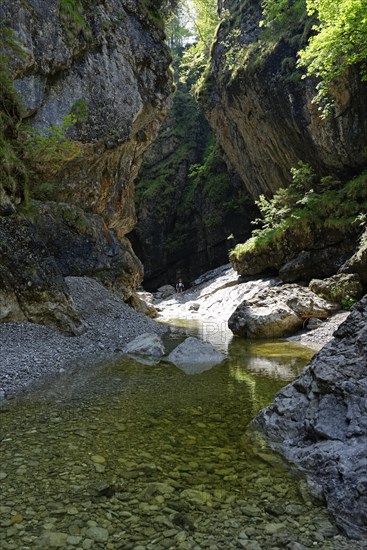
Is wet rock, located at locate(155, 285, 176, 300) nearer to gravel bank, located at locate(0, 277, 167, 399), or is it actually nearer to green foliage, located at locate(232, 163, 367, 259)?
green foliage, located at locate(232, 163, 367, 259)

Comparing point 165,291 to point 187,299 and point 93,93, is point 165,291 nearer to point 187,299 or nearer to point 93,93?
point 187,299

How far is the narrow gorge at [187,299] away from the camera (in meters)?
4.26

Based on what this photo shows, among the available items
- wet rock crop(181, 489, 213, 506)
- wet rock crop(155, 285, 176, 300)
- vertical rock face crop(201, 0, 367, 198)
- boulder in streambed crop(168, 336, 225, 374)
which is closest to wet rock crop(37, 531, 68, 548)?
wet rock crop(181, 489, 213, 506)

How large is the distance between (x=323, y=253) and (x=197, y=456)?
19056 millimetres

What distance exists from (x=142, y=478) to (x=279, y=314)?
1379 centimetres

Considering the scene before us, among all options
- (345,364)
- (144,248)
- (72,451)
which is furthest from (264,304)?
(144,248)

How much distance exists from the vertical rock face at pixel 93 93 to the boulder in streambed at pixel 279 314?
26.6 ft

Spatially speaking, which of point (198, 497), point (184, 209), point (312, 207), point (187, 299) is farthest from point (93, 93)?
point (184, 209)

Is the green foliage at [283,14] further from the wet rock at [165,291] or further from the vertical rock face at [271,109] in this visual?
the wet rock at [165,291]

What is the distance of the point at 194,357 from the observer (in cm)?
1206

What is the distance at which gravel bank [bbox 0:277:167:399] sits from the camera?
9039 mm

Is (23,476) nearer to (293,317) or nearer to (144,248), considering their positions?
(293,317)

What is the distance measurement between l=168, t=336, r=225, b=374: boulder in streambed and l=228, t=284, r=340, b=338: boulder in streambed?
208 inches

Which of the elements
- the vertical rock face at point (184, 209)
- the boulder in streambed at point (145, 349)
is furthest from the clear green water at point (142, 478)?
the vertical rock face at point (184, 209)
